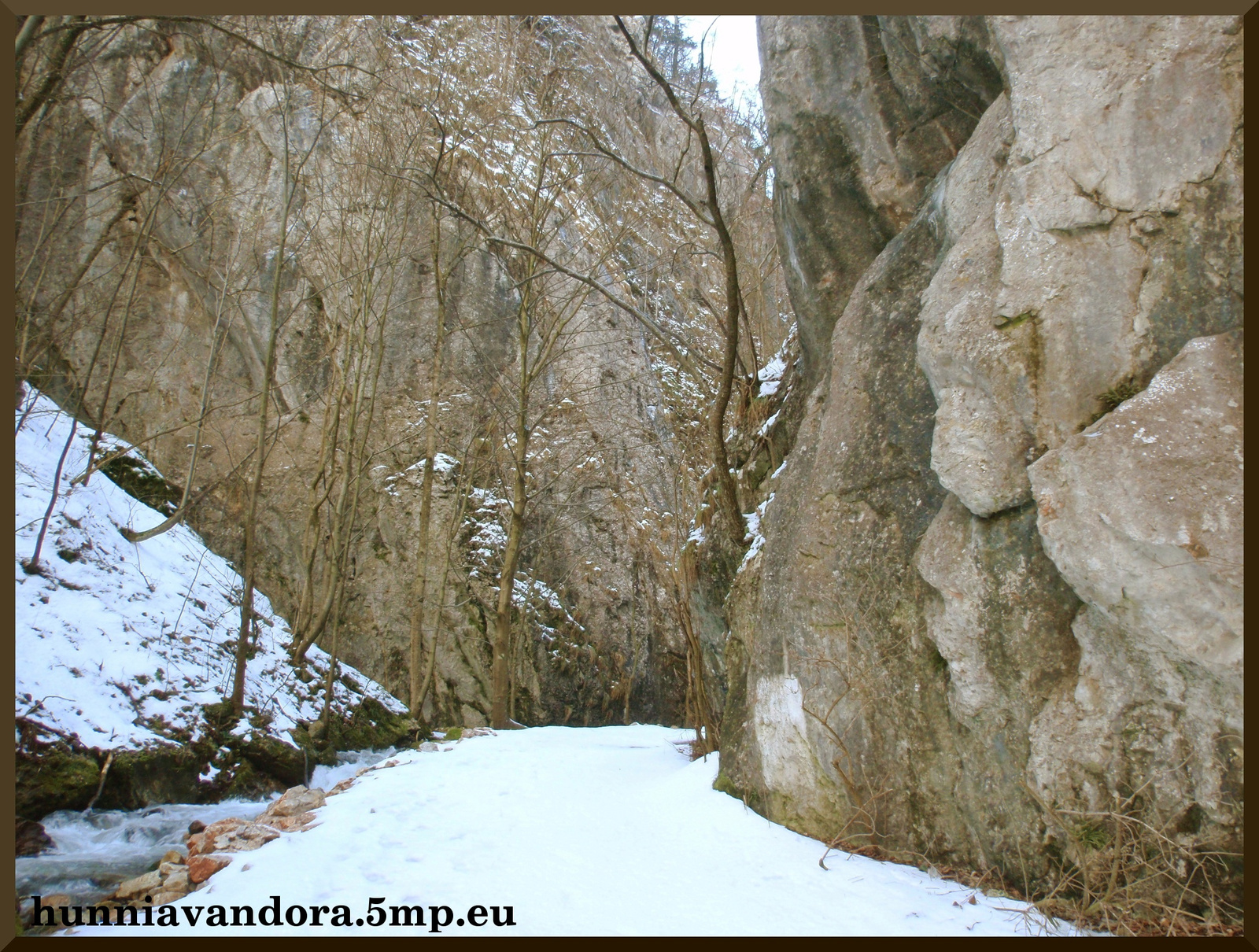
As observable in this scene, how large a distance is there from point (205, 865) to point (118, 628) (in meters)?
4.56

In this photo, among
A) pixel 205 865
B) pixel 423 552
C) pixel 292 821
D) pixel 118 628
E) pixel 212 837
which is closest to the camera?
pixel 205 865

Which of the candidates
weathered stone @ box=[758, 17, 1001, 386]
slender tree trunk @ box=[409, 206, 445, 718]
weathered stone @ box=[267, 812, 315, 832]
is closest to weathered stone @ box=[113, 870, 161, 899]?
weathered stone @ box=[267, 812, 315, 832]

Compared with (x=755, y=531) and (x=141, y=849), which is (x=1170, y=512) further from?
(x=141, y=849)

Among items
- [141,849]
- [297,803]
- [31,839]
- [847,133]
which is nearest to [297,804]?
[297,803]

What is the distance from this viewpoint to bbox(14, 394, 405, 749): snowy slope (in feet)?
19.2

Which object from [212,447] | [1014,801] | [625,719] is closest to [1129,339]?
[1014,801]

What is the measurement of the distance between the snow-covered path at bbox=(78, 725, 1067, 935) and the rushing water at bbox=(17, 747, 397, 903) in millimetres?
1241

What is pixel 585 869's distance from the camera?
3.52 m

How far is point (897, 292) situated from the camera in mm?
4609

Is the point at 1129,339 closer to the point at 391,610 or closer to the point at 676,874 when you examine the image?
the point at 676,874

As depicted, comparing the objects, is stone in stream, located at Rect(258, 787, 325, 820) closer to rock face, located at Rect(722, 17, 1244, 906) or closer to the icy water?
the icy water

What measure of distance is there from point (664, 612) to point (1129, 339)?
41.5 ft

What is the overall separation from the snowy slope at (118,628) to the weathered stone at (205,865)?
2.86 meters

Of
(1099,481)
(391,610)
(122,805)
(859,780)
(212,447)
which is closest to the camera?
(1099,481)
